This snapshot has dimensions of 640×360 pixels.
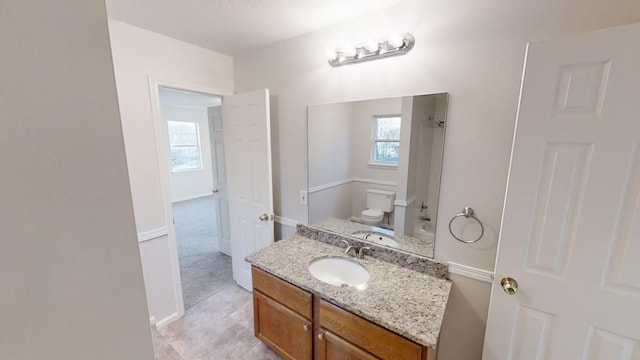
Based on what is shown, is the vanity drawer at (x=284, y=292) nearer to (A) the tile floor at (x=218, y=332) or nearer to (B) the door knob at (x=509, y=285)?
(A) the tile floor at (x=218, y=332)

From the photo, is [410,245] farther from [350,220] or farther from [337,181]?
[337,181]

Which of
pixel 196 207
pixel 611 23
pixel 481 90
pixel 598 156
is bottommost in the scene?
pixel 196 207

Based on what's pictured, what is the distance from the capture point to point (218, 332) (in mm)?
2059

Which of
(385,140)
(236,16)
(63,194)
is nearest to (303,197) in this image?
(385,140)

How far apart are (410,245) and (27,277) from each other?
65.6 inches

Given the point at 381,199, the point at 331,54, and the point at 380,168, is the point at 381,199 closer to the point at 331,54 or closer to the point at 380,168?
the point at 380,168

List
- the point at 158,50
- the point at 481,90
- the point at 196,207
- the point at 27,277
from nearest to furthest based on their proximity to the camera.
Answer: the point at 27,277
the point at 481,90
the point at 158,50
the point at 196,207

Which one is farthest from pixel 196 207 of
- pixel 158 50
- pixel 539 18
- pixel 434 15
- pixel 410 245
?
pixel 539 18

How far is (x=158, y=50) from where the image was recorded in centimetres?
189

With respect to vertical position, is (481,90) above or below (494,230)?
above

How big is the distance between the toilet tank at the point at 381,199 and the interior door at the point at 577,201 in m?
0.67

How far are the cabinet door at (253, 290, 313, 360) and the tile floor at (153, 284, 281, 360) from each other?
21 cm

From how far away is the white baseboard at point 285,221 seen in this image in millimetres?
2244

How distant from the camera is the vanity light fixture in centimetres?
146
